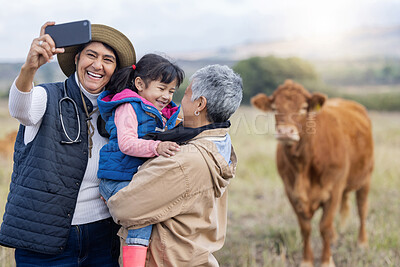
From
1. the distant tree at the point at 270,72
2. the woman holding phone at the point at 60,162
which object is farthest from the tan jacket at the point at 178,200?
the distant tree at the point at 270,72

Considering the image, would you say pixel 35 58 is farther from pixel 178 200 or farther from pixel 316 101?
pixel 316 101

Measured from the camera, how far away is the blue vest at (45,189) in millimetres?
2168

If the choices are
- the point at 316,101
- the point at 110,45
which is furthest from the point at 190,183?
the point at 316,101

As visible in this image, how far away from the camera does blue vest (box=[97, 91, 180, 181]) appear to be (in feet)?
7.07

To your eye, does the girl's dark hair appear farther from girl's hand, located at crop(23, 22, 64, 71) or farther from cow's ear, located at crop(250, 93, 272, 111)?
cow's ear, located at crop(250, 93, 272, 111)

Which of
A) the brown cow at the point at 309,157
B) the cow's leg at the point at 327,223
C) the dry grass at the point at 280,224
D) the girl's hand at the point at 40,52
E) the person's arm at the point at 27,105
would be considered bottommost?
the dry grass at the point at 280,224

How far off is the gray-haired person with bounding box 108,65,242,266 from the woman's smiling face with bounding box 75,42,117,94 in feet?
1.70

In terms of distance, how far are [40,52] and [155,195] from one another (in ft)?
2.81

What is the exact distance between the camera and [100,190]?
2.24 metres

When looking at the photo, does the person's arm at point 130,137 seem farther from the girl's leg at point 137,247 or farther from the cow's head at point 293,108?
the cow's head at point 293,108

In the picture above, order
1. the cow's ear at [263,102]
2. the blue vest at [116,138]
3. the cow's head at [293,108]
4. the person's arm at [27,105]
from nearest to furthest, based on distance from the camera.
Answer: the person's arm at [27,105] → the blue vest at [116,138] → the cow's head at [293,108] → the cow's ear at [263,102]

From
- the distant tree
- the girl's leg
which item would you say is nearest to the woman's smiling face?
the girl's leg

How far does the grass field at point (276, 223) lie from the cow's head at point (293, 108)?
0.39 m

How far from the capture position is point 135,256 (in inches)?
77.1
